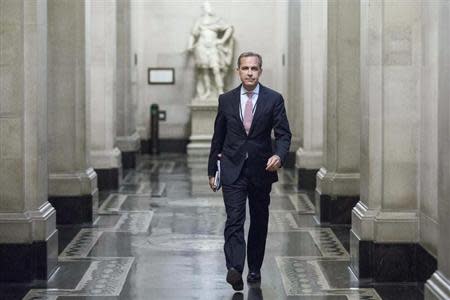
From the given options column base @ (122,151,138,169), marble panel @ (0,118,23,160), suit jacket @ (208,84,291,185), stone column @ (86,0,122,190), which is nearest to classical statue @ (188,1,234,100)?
column base @ (122,151,138,169)

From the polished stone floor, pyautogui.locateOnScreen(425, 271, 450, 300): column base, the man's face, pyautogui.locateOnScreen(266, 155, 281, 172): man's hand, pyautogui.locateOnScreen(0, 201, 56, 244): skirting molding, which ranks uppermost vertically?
the man's face

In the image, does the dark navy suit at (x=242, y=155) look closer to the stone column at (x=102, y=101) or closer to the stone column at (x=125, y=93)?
the stone column at (x=102, y=101)

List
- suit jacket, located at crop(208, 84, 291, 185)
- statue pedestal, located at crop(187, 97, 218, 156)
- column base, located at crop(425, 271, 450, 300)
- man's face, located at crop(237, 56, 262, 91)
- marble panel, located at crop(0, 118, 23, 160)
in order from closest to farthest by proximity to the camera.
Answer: column base, located at crop(425, 271, 450, 300), man's face, located at crop(237, 56, 262, 91), suit jacket, located at crop(208, 84, 291, 185), marble panel, located at crop(0, 118, 23, 160), statue pedestal, located at crop(187, 97, 218, 156)

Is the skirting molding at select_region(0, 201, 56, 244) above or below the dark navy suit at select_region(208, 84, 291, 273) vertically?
below

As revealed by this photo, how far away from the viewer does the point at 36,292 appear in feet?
31.3

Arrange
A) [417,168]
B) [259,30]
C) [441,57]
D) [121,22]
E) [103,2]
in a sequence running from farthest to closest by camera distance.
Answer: [259,30] → [121,22] → [103,2] → [417,168] → [441,57]

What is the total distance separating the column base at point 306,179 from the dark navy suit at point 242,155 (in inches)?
346

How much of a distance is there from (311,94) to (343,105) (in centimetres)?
374

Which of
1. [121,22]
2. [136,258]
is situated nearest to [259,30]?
[121,22]

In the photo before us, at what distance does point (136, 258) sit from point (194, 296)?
84.7 inches

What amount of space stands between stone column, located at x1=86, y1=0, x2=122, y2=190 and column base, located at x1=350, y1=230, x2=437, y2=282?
902 centimetres

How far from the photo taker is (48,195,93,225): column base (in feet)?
45.7

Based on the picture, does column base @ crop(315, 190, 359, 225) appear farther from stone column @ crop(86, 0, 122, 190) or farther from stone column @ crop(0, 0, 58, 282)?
stone column @ crop(86, 0, 122, 190)

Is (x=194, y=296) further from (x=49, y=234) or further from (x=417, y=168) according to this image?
(x=417, y=168)
